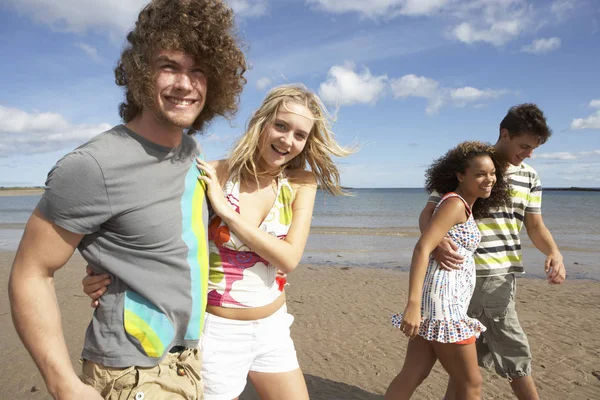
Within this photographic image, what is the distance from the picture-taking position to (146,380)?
1.71 metres

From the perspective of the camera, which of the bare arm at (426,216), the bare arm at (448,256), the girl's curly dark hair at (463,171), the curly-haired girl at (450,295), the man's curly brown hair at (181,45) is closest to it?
the man's curly brown hair at (181,45)

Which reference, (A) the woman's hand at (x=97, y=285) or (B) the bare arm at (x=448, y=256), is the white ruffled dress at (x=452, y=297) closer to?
(B) the bare arm at (x=448, y=256)

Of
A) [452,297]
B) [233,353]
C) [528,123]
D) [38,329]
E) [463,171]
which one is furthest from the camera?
[528,123]

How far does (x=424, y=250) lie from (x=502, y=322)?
1.23 m

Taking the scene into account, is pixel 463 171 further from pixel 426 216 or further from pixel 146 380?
pixel 146 380

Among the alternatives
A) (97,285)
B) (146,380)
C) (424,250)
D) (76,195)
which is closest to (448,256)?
(424,250)

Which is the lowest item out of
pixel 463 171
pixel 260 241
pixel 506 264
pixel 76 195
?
pixel 506 264

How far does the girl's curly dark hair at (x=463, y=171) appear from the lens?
A: 3.43 metres

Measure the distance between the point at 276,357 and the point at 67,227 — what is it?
1.36 m

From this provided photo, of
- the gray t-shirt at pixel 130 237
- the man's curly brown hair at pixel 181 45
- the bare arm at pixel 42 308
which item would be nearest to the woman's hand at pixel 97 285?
the gray t-shirt at pixel 130 237

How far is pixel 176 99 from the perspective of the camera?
186 cm

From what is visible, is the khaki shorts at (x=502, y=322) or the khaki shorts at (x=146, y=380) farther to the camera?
the khaki shorts at (x=502, y=322)

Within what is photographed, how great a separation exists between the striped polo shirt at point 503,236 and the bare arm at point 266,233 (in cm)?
163

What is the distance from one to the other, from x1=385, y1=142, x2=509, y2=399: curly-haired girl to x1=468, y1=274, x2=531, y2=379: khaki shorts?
461 millimetres
